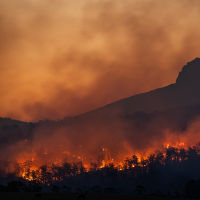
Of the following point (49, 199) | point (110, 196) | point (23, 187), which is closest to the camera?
point (49, 199)

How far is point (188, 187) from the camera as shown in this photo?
16638 centimetres

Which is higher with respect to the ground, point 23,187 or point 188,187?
point 23,187

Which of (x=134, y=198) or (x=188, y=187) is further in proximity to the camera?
(x=188, y=187)

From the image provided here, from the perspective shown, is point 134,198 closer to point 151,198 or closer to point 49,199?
point 151,198

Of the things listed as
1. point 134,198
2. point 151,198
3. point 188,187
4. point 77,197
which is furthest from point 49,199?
point 188,187

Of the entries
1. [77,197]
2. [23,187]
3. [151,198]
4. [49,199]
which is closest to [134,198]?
[151,198]

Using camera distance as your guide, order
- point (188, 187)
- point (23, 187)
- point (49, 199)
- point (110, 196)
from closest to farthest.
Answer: point (49, 199), point (110, 196), point (23, 187), point (188, 187)

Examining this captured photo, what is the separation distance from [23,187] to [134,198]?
251 feet

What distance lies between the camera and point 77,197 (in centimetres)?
6794

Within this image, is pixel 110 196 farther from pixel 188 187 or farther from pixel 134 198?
pixel 188 187

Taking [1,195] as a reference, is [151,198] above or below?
below

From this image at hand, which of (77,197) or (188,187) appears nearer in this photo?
(77,197)

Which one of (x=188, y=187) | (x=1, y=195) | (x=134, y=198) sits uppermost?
(x=1, y=195)

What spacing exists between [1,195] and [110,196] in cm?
3056
